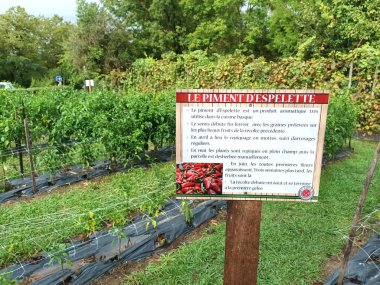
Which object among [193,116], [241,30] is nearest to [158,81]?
[241,30]

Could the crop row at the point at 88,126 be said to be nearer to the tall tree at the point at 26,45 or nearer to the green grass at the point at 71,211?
the green grass at the point at 71,211

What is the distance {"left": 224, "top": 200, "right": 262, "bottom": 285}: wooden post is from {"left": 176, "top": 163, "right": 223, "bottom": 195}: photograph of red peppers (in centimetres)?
18

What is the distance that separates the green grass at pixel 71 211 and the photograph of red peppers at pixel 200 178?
5.51ft

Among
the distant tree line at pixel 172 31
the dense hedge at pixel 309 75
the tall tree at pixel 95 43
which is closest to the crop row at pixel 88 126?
the dense hedge at pixel 309 75

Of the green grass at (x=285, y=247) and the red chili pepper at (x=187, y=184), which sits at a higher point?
the red chili pepper at (x=187, y=184)

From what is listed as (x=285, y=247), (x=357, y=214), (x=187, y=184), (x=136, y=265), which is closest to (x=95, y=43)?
(x=136, y=265)

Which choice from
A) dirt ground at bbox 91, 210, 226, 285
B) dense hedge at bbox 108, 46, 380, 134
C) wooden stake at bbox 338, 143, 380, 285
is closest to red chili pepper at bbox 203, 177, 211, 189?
wooden stake at bbox 338, 143, 380, 285

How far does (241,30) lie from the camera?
22.8 m

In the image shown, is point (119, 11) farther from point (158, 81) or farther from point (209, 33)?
point (158, 81)

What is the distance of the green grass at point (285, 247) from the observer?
3.16 m

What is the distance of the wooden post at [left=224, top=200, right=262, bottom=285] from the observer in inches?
69.7

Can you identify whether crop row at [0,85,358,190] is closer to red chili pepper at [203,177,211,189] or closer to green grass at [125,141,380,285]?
green grass at [125,141,380,285]

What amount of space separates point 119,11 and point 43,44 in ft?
57.1

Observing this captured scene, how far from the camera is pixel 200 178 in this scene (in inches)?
64.8
